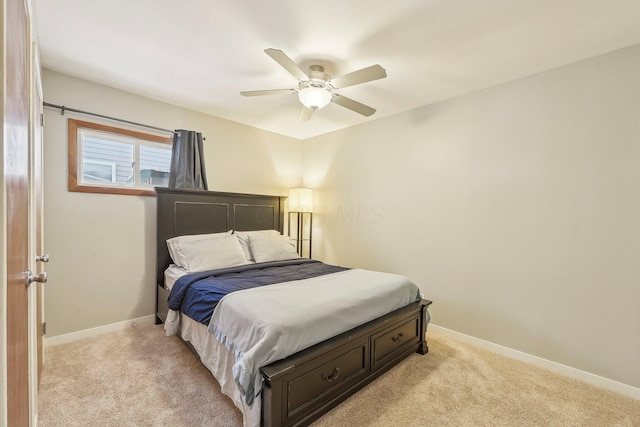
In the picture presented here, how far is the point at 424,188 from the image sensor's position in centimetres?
328

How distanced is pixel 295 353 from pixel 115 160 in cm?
279

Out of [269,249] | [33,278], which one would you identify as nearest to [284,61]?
[33,278]

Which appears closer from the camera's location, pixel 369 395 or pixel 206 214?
pixel 369 395

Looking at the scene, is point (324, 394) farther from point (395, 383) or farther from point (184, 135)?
point (184, 135)

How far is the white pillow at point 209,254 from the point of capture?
2.88 meters

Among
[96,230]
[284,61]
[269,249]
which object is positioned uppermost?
[284,61]

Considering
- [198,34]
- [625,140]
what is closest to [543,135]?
[625,140]

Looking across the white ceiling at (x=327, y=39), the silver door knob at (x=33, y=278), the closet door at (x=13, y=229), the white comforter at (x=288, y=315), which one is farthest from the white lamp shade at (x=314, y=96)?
the silver door knob at (x=33, y=278)

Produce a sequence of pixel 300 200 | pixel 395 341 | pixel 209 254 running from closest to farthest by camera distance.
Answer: pixel 395 341
pixel 209 254
pixel 300 200

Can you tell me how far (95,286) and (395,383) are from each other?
295 cm

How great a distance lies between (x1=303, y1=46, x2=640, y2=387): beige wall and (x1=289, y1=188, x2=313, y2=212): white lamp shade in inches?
42.4

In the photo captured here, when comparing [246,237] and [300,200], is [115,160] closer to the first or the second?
[246,237]

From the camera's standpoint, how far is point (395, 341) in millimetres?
2365

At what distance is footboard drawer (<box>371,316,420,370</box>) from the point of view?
2188 millimetres
